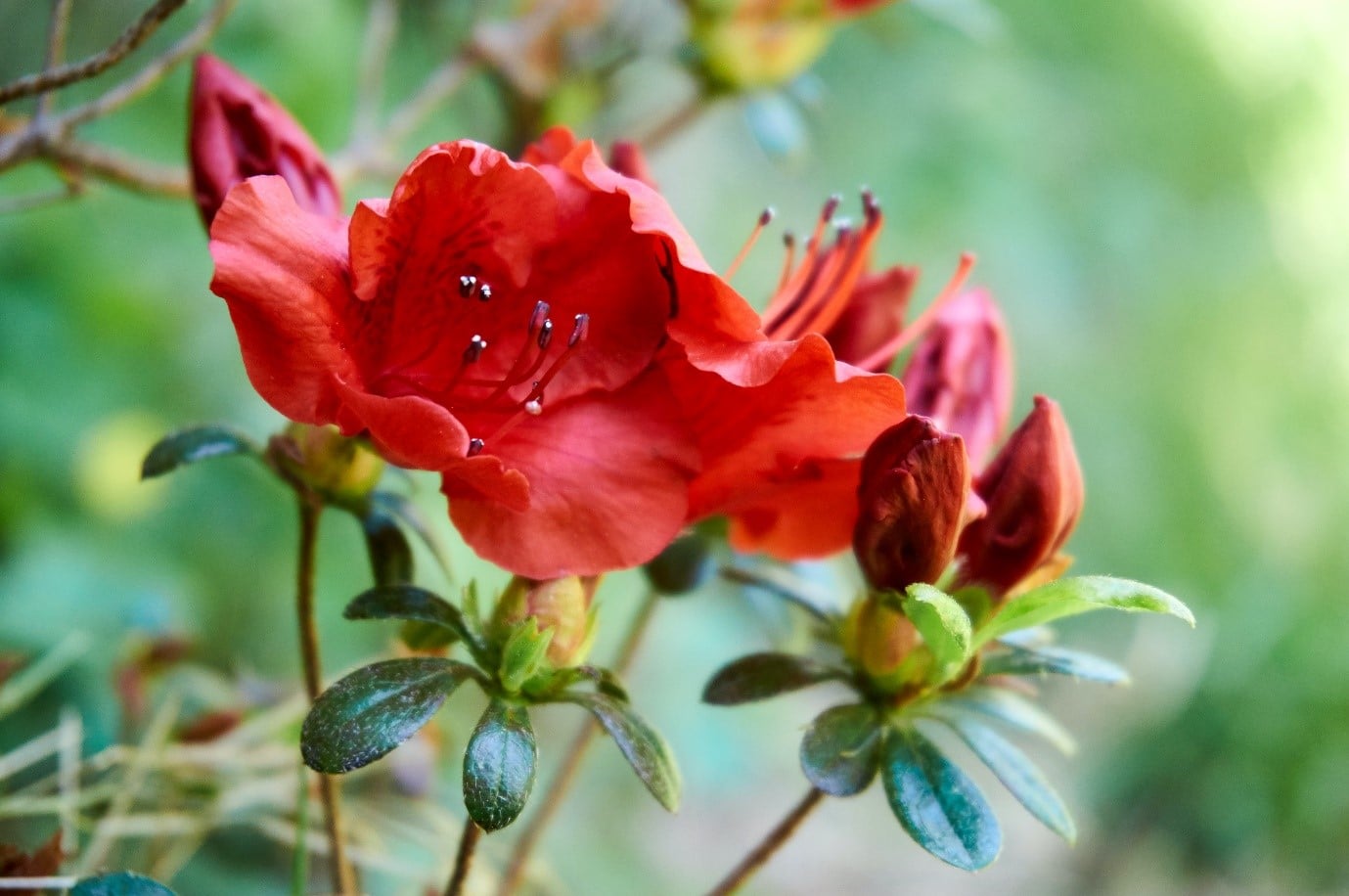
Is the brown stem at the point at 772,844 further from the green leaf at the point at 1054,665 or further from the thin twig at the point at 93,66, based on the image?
the thin twig at the point at 93,66

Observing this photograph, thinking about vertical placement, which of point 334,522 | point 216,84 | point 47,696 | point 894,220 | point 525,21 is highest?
point 894,220

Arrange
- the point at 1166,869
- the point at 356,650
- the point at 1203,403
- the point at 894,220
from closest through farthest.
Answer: the point at 356,650, the point at 1166,869, the point at 894,220, the point at 1203,403

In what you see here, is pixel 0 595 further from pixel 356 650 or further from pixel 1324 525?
pixel 1324 525

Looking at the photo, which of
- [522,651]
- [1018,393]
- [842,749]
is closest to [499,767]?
[522,651]

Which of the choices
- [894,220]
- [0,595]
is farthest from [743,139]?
[0,595]

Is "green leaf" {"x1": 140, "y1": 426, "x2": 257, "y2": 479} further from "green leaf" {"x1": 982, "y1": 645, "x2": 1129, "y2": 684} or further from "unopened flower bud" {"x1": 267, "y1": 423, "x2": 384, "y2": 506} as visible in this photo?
"green leaf" {"x1": 982, "y1": 645, "x2": 1129, "y2": 684}

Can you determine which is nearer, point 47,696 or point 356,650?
point 47,696
